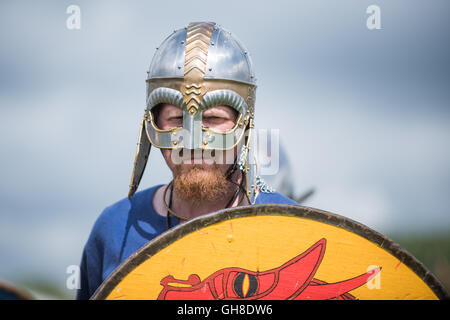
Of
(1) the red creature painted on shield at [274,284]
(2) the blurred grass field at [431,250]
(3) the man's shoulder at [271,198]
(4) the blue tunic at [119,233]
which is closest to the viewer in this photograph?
(1) the red creature painted on shield at [274,284]

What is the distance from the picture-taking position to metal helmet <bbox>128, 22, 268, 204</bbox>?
2379mm

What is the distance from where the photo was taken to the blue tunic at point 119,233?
249cm

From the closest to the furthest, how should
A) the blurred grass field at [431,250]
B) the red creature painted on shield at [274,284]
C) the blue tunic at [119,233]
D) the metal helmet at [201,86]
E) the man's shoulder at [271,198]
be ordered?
the red creature painted on shield at [274,284], the metal helmet at [201,86], the blue tunic at [119,233], the man's shoulder at [271,198], the blurred grass field at [431,250]

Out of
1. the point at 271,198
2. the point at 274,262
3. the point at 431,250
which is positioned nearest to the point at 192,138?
the point at 271,198

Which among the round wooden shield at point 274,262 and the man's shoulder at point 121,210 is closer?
the round wooden shield at point 274,262

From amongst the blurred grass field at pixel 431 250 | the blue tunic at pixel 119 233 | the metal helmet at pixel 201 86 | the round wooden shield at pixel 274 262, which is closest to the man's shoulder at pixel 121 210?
the blue tunic at pixel 119 233

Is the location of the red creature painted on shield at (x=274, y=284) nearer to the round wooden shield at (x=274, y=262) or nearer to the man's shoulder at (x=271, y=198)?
the round wooden shield at (x=274, y=262)

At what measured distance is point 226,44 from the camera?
251cm

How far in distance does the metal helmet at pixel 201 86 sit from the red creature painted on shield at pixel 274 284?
2.25 ft

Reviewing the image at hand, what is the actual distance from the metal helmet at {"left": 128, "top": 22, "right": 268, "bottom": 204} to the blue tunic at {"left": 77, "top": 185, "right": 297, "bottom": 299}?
0.37 m

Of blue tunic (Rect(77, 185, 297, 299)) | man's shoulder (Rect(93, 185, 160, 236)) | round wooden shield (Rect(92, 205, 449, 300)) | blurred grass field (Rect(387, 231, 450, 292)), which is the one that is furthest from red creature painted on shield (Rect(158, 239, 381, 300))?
blurred grass field (Rect(387, 231, 450, 292))

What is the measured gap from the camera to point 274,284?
6.16 feet

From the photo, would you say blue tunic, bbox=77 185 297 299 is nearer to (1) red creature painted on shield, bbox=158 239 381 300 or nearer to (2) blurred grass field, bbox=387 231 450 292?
(1) red creature painted on shield, bbox=158 239 381 300
